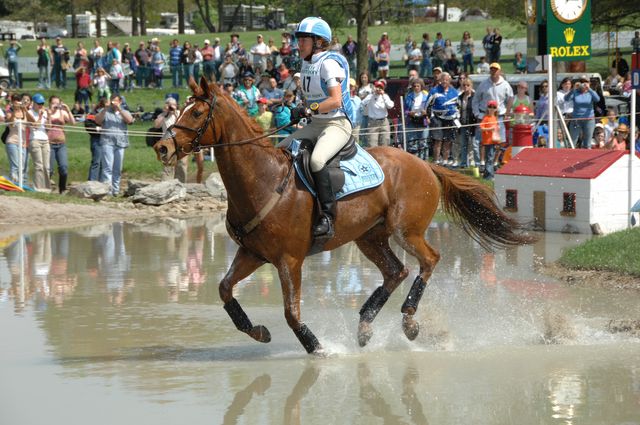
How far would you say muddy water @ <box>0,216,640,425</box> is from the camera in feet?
24.5

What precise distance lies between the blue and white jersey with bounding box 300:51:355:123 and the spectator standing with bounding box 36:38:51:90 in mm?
32480

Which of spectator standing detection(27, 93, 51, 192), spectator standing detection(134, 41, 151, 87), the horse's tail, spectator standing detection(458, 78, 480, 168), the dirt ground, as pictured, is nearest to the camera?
the horse's tail

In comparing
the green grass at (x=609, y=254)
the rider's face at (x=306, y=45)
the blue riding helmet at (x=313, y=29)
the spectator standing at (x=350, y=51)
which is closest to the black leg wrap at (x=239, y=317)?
the rider's face at (x=306, y=45)

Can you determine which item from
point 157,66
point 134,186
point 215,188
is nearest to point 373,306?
point 215,188

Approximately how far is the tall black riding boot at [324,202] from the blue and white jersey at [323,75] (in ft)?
1.84

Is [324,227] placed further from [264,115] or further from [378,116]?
[378,116]

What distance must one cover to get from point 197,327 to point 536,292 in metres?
3.77

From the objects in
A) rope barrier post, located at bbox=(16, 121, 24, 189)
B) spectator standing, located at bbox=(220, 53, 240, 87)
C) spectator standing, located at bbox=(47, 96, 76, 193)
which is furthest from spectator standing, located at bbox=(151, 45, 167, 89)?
rope barrier post, located at bbox=(16, 121, 24, 189)

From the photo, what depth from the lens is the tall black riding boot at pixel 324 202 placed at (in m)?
9.19

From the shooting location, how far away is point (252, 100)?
2378 centimetres

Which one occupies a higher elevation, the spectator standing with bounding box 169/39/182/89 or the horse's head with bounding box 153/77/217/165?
the spectator standing with bounding box 169/39/182/89

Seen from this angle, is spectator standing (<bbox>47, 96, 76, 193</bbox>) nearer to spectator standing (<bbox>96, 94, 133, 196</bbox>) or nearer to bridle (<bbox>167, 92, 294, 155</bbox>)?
spectator standing (<bbox>96, 94, 133, 196</bbox>)

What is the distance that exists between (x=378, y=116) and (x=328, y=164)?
13.7 metres

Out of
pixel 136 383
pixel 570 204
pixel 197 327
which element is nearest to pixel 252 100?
pixel 570 204
